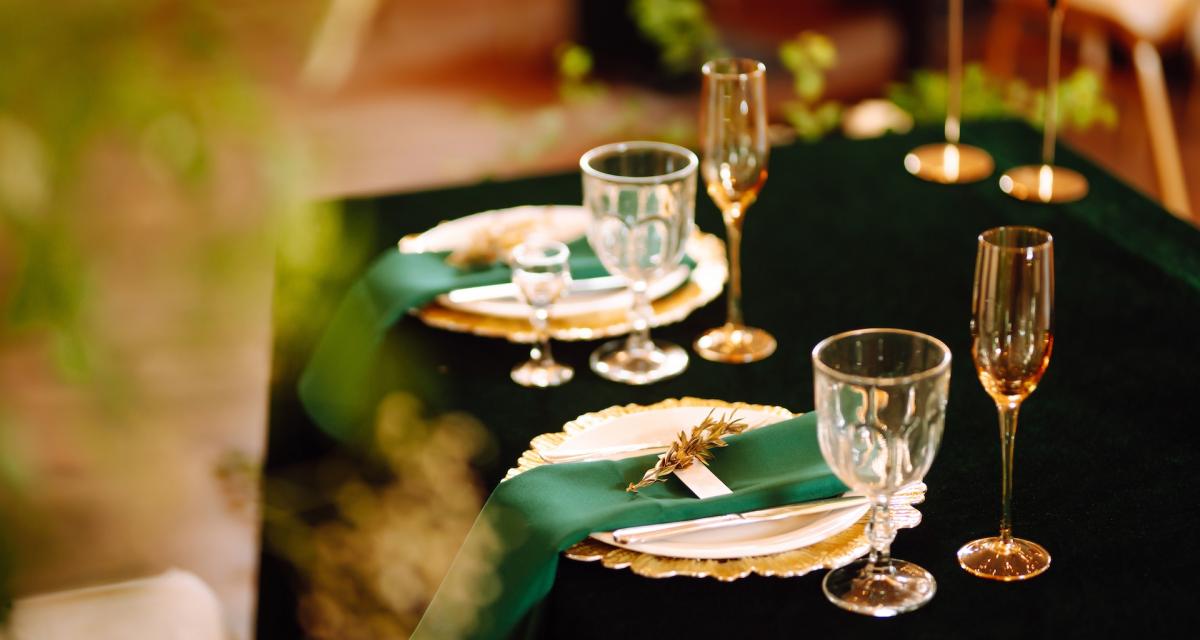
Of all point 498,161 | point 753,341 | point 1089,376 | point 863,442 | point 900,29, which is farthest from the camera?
point 900,29

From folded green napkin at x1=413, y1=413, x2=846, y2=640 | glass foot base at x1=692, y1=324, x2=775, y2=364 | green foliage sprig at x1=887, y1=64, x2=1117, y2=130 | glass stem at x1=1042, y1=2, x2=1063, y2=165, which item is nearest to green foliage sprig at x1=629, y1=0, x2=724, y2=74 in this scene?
green foliage sprig at x1=887, y1=64, x2=1117, y2=130

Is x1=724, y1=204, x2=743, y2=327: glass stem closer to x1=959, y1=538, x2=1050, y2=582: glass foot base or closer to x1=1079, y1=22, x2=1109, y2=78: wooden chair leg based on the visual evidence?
x1=959, y1=538, x2=1050, y2=582: glass foot base

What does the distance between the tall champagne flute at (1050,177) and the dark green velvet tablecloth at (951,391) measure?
22 mm

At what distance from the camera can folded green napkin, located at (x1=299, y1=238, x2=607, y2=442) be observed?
1.27 meters

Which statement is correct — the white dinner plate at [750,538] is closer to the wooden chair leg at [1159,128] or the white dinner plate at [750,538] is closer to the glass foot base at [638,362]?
the glass foot base at [638,362]

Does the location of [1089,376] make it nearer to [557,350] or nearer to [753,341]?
[753,341]

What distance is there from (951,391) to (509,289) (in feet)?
1.55

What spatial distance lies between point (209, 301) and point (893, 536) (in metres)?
0.70

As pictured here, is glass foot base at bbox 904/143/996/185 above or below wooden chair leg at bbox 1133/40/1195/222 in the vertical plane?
above

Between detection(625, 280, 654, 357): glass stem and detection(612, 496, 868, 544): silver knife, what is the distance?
0.36m

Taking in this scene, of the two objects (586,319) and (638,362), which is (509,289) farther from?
(638,362)

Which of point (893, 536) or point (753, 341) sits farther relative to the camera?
point (753, 341)

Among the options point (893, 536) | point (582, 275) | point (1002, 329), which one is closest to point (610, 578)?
point (893, 536)

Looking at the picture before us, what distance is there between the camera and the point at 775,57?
4883mm
